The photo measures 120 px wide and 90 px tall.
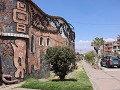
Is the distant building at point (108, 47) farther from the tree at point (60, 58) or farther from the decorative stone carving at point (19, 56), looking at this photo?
the tree at point (60, 58)

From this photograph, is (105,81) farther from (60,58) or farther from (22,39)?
(22,39)

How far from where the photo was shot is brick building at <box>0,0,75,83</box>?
15438 millimetres

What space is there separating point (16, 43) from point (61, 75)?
3.19 m

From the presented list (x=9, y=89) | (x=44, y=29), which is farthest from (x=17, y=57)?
(x=44, y=29)

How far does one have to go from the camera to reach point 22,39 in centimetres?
1648

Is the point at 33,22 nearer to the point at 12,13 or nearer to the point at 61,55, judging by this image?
the point at 12,13

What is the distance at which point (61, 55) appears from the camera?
1566 cm

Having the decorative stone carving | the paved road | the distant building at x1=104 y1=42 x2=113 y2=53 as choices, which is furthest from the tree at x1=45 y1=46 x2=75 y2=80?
the distant building at x1=104 y1=42 x2=113 y2=53

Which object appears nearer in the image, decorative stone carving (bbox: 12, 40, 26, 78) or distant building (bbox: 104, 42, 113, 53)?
decorative stone carving (bbox: 12, 40, 26, 78)

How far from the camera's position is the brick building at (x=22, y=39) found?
1544cm

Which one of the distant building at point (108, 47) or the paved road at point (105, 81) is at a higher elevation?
the distant building at point (108, 47)

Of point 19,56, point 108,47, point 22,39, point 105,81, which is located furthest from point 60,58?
point 108,47

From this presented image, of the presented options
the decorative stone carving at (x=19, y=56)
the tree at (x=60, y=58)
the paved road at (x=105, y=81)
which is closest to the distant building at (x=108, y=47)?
the paved road at (x=105, y=81)

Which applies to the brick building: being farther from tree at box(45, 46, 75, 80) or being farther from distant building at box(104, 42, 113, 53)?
distant building at box(104, 42, 113, 53)
